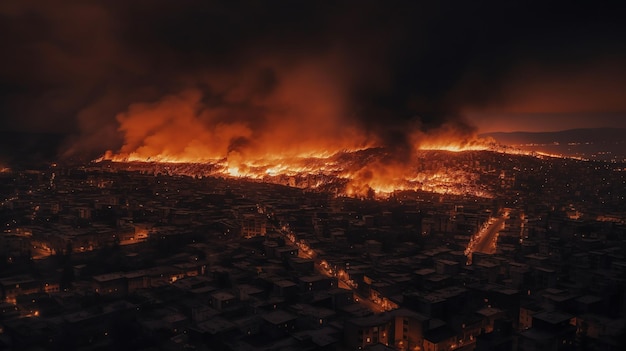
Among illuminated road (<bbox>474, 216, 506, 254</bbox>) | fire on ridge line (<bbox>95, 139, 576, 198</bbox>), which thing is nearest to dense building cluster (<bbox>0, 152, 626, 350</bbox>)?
illuminated road (<bbox>474, 216, 506, 254</bbox>)

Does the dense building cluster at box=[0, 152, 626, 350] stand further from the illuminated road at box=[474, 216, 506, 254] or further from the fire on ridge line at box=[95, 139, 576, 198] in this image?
the fire on ridge line at box=[95, 139, 576, 198]

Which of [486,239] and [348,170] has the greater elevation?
[348,170]

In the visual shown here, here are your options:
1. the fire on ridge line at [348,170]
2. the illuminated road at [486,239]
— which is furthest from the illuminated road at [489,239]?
the fire on ridge line at [348,170]

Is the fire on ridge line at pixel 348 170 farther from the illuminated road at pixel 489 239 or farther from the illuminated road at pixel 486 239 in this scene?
the illuminated road at pixel 489 239

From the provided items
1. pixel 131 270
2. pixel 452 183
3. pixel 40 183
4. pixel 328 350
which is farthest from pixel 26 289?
pixel 452 183

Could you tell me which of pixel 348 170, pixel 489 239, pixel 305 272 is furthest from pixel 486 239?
pixel 348 170

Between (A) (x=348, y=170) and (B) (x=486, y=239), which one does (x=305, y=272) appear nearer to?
(B) (x=486, y=239)

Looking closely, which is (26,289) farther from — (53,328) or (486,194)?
(486,194)

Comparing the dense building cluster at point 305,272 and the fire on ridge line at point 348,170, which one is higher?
the fire on ridge line at point 348,170

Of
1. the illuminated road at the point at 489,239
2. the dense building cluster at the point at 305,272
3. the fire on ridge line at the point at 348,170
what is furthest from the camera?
the fire on ridge line at the point at 348,170
